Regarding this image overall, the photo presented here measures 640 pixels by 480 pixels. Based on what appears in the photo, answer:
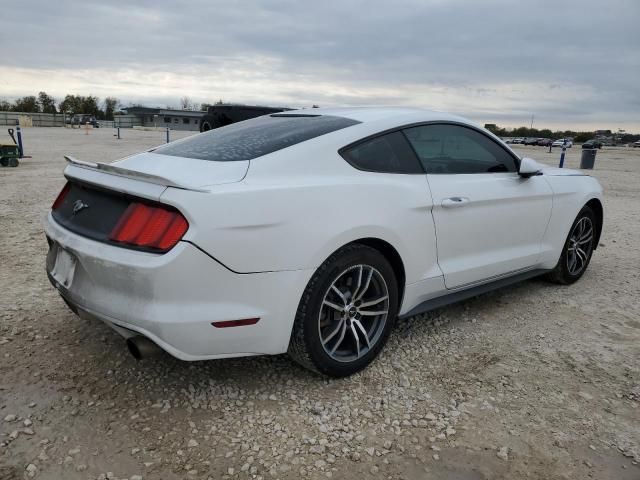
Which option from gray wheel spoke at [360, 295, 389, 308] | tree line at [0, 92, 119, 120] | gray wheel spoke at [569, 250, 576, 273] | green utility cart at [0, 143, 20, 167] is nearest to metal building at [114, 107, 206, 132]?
tree line at [0, 92, 119, 120]

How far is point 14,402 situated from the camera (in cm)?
259

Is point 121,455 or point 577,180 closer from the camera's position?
point 121,455

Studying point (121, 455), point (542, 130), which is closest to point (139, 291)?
point (121, 455)

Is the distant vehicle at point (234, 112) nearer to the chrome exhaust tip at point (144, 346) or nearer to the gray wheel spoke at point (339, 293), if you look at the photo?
the gray wheel spoke at point (339, 293)

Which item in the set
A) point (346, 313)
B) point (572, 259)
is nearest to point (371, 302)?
point (346, 313)

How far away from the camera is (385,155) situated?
3076 mm

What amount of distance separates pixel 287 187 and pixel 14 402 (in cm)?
174

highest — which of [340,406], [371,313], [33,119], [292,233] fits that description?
[292,233]

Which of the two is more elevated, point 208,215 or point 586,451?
point 208,215

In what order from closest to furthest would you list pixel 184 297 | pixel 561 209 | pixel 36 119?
pixel 184 297 → pixel 561 209 → pixel 36 119

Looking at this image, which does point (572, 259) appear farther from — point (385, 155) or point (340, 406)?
point (340, 406)

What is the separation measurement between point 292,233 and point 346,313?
635mm

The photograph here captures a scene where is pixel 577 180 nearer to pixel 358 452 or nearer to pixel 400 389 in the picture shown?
pixel 400 389

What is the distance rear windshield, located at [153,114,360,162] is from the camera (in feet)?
9.18
